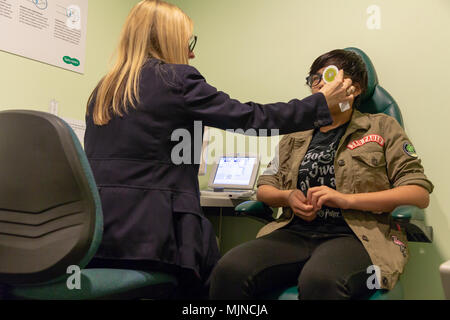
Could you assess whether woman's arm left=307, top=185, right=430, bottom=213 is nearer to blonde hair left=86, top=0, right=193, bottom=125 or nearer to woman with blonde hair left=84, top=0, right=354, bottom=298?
woman with blonde hair left=84, top=0, right=354, bottom=298

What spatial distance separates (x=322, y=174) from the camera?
1.39 m

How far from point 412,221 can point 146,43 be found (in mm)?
926

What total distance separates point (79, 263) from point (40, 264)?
0.08m

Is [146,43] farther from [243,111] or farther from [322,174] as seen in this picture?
[322,174]

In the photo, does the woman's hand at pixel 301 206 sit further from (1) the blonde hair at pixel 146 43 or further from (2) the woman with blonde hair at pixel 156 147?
(1) the blonde hair at pixel 146 43

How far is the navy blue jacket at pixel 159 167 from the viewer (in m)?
1.01

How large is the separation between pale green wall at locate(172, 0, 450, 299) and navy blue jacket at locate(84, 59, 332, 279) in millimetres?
990

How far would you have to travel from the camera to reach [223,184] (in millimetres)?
2309

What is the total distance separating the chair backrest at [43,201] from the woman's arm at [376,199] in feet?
2.24

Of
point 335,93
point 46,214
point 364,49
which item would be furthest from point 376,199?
point 364,49

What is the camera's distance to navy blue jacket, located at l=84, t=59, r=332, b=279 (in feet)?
3.30

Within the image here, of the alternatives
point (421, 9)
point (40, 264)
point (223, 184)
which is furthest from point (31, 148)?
point (421, 9)

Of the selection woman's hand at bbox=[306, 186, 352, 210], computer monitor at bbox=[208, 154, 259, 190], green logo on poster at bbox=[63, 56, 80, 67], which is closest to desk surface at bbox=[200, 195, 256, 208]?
computer monitor at bbox=[208, 154, 259, 190]
